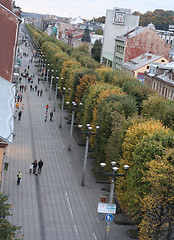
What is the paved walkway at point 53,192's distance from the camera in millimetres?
29797

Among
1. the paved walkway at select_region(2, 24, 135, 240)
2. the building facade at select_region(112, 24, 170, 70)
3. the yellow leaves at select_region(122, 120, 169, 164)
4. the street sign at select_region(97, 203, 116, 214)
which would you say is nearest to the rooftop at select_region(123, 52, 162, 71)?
the building facade at select_region(112, 24, 170, 70)

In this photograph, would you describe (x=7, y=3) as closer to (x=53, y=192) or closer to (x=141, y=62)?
(x=53, y=192)

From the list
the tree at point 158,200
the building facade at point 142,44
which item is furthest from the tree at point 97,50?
the tree at point 158,200

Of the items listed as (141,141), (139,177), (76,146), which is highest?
(141,141)

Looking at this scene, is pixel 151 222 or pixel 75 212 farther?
pixel 75 212

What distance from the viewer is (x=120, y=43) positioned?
130m

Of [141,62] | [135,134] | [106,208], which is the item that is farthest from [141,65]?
[106,208]

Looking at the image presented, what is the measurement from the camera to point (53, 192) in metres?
36.5

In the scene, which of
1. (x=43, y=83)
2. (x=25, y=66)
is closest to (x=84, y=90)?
(x=43, y=83)

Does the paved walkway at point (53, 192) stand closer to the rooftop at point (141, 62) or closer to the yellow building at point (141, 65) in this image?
the yellow building at point (141, 65)

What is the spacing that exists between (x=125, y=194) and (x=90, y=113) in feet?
71.5

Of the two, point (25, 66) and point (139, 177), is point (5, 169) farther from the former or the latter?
point (25, 66)

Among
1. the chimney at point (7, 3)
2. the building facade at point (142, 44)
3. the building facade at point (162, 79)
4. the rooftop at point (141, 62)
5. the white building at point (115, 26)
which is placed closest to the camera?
the chimney at point (7, 3)

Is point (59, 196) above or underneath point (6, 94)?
underneath
